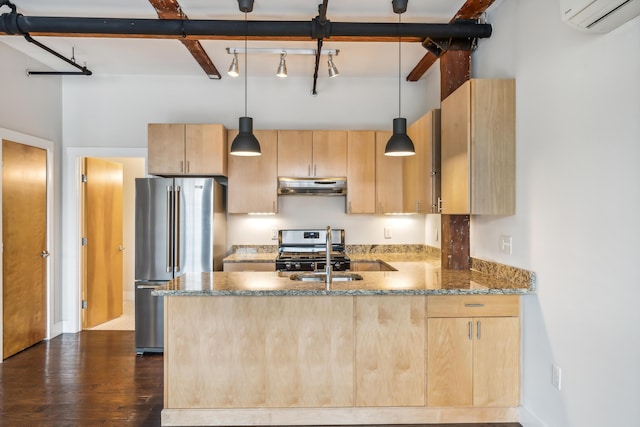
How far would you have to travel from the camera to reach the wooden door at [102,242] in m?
4.95

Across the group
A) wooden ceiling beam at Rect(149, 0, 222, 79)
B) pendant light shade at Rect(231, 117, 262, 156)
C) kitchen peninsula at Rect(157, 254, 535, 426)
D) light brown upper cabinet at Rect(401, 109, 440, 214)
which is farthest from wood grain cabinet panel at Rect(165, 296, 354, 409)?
wooden ceiling beam at Rect(149, 0, 222, 79)

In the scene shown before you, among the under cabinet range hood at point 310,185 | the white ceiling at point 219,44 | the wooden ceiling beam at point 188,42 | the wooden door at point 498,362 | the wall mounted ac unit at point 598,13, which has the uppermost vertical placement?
the white ceiling at point 219,44

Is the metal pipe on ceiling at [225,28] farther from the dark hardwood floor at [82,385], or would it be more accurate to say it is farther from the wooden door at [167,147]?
the dark hardwood floor at [82,385]

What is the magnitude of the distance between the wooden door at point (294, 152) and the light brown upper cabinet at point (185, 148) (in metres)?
0.63

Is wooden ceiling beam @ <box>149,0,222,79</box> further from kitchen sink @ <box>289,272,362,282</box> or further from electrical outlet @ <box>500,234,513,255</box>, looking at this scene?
electrical outlet @ <box>500,234,513,255</box>

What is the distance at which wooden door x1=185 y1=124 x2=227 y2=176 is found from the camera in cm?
434

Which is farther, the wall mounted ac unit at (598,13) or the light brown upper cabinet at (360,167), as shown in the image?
the light brown upper cabinet at (360,167)

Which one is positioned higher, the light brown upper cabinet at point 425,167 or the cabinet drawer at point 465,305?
the light brown upper cabinet at point 425,167

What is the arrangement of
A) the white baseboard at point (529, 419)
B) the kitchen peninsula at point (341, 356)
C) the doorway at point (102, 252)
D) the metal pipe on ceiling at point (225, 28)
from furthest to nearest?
1. the doorway at point (102, 252)
2. the metal pipe on ceiling at point (225, 28)
3. the kitchen peninsula at point (341, 356)
4. the white baseboard at point (529, 419)

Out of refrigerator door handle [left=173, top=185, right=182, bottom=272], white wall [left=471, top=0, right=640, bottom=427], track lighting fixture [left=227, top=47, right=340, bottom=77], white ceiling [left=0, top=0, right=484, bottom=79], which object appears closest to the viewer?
white wall [left=471, top=0, right=640, bottom=427]

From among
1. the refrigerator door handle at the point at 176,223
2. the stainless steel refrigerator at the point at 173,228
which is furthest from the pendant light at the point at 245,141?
the refrigerator door handle at the point at 176,223

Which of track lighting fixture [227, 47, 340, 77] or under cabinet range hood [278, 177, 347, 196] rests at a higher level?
track lighting fixture [227, 47, 340, 77]

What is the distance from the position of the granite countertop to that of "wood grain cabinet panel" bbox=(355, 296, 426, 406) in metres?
0.12

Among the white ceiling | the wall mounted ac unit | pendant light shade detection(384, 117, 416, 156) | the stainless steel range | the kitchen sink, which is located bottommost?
the kitchen sink
